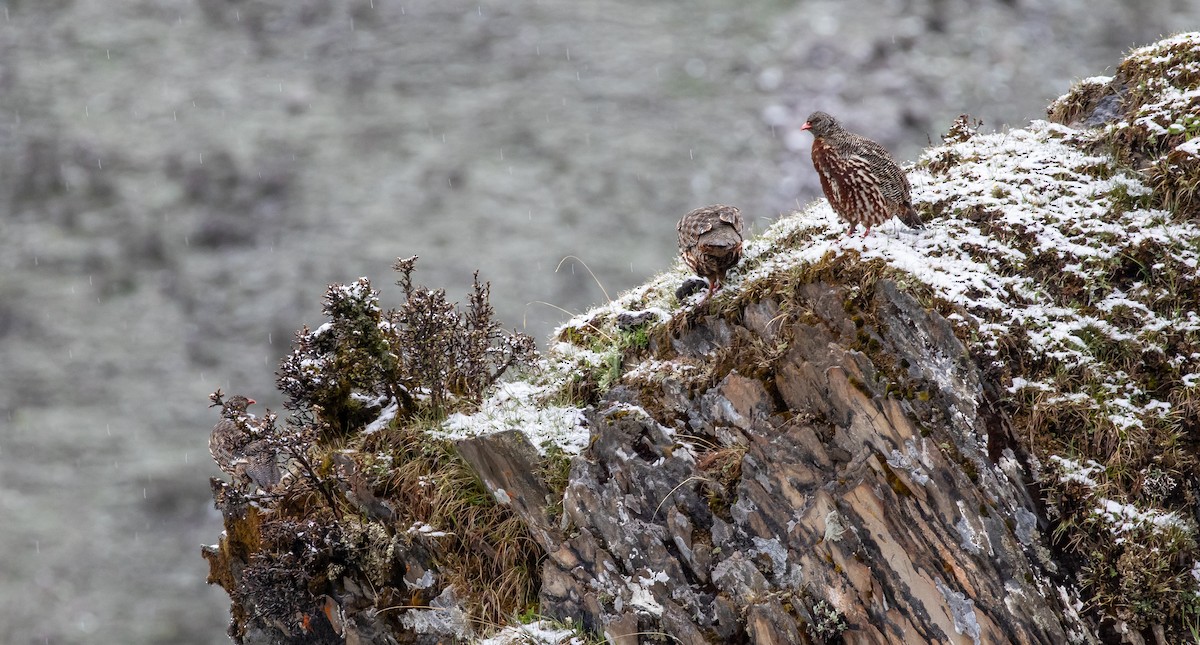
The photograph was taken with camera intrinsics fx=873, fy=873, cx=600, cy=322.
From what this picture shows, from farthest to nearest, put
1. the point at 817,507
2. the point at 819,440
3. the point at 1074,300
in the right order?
1. the point at 1074,300
2. the point at 819,440
3. the point at 817,507

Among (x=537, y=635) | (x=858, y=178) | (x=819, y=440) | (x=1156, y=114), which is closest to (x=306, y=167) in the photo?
(x=858, y=178)

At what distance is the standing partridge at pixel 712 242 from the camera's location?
6.04m

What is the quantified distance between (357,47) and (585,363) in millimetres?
58815

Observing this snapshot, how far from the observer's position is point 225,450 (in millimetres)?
6637

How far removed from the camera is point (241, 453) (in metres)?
6.52

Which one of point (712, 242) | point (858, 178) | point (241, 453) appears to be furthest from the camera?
point (241, 453)

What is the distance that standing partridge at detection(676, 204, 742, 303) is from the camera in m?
6.04

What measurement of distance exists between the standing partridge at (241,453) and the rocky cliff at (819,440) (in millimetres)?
167

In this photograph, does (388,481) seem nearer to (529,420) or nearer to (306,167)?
(529,420)

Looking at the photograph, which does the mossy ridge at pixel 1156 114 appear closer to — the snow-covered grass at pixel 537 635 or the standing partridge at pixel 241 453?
the snow-covered grass at pixel 537 635

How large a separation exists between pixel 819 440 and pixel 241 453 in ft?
14.0

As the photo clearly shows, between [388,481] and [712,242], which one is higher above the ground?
[712,242]

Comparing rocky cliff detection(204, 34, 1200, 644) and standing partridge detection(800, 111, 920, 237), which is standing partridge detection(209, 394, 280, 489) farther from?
standing partridge detection(800, 111, 920, 237)

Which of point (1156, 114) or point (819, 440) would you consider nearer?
point (819, 440)
